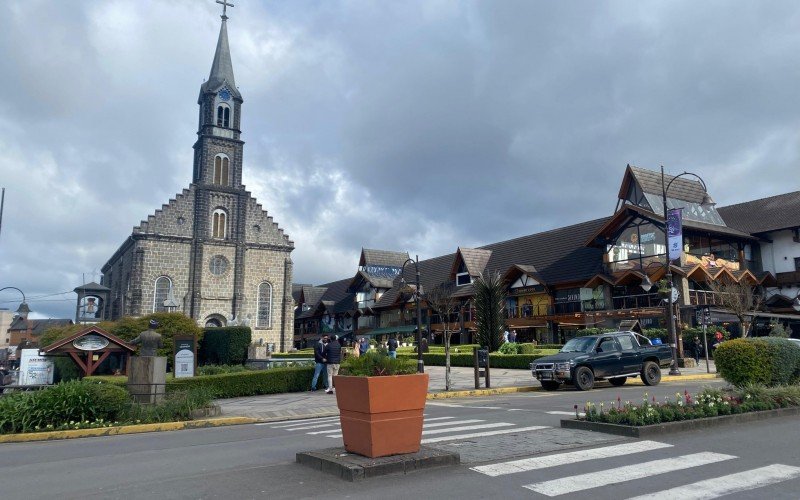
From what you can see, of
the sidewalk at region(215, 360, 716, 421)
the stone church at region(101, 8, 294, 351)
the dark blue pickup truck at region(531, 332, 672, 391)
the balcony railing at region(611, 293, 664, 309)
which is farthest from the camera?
the stone church at region(101, 8, 294, 351)

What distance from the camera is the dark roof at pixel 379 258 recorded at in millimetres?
64062

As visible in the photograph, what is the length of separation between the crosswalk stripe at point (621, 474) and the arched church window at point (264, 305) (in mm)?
50024

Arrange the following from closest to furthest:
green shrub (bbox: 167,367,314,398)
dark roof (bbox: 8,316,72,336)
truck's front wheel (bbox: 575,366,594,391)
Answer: truck's front wheel (bbox: 575,366,594,391), green shrub (bbox: 167,367,314,398), dark roof (bbox: 8,316,72,336)

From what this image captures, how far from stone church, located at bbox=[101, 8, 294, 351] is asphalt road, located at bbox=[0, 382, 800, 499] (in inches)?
1672

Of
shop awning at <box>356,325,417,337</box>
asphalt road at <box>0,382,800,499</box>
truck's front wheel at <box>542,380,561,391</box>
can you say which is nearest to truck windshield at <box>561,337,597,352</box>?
truck's front wheel at <box>542,380,561,391</box>

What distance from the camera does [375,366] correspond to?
23.2 feet

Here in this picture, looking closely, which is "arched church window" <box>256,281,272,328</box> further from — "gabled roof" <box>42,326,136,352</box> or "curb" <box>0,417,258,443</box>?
"curb" <box>0,417,258,443</box>

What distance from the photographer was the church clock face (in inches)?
2108

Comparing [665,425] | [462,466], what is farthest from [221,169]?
[462,466]

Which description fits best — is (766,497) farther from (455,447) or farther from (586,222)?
(586,222)

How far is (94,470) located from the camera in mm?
7934

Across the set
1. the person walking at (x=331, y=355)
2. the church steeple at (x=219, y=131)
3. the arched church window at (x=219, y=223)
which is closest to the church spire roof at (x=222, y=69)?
the church steeple at (x=219, y=131)

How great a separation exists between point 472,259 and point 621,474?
44572 millimetres

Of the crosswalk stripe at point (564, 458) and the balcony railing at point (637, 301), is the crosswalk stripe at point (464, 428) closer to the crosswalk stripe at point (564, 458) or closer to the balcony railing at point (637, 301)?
the crosswalk stripe at point (564, 458)
